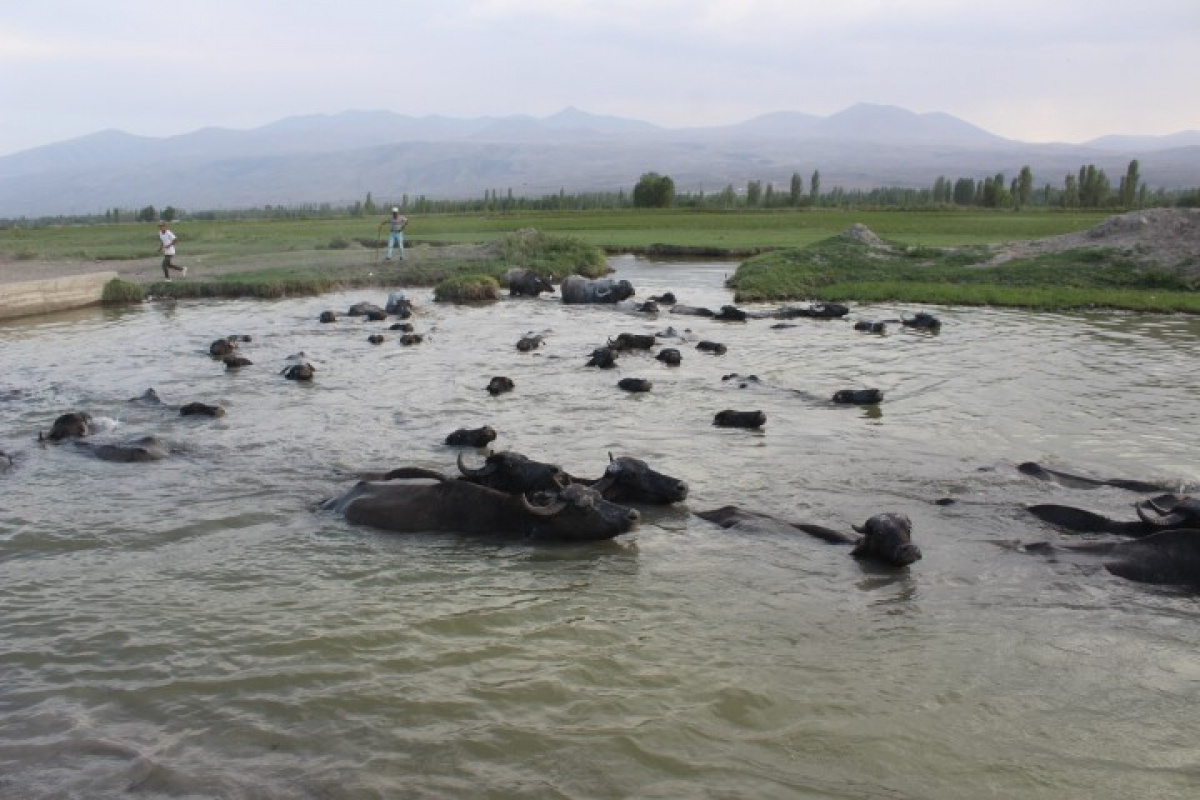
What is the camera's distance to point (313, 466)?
12.1m

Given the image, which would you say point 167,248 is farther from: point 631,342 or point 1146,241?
point 1146,241

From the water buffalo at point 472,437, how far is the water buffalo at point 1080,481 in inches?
257

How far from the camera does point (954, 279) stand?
2969 centimetres

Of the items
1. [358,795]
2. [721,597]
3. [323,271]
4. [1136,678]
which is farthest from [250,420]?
[323,271]

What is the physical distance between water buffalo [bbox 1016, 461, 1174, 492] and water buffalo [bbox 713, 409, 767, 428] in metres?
3.55

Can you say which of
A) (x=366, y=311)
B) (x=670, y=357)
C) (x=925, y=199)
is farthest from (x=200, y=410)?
(x=925, y=199)

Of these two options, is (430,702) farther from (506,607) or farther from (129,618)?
(129,618)

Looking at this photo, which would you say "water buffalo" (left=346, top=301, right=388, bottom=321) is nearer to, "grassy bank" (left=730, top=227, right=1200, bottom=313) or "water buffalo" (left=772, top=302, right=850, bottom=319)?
"water buffalo" (left=772, top=302, right=850, bottom=319)

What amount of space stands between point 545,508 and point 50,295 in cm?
2420

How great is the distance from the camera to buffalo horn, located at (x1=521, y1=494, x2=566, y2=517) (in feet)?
30.8

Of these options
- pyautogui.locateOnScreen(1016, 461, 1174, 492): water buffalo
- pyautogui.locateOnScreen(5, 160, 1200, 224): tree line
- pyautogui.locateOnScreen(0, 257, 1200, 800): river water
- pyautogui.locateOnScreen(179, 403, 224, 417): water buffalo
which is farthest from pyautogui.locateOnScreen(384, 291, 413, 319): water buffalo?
pyautogui.locateOnScreen(5, 160, 1200, 224): tree line

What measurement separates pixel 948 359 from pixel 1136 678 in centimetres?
1321

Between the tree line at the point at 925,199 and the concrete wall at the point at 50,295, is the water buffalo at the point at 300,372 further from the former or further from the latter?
the tree line at the point at 925,199

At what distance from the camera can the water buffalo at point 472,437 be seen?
497 inches
